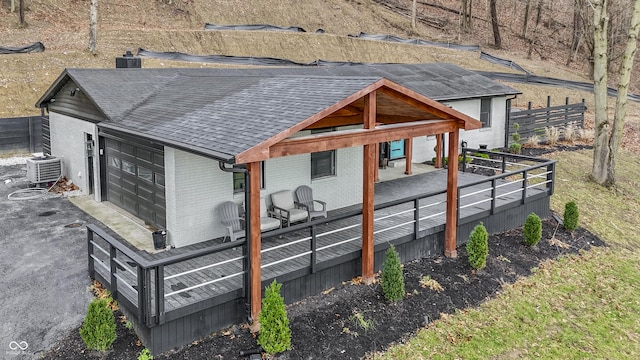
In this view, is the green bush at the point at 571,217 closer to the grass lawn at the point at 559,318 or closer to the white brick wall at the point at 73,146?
the grass lawn at the point at 559,318

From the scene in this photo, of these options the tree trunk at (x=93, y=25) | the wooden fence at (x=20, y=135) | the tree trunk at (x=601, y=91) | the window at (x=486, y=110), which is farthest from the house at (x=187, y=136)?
the tree trunk at (x=93, y=25)

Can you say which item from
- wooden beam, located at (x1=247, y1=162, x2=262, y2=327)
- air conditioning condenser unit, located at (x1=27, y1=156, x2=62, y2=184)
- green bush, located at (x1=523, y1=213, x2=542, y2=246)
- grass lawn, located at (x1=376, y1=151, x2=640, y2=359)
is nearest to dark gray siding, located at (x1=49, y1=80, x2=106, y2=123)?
air conditioning condenser unit, located at (x1=27, y1=156, x2=62, y2=184)

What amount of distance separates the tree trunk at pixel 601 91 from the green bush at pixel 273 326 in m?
14.6

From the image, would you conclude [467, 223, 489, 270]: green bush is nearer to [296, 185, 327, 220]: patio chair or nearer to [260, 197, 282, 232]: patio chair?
[296, 185, 327, 220]: patio chair

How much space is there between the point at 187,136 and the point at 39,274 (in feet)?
12.5

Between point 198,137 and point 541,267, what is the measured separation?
26.0ft

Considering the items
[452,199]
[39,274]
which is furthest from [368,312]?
[39,274]

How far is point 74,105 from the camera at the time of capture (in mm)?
14555

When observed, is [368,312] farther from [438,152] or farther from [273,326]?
[438,152]

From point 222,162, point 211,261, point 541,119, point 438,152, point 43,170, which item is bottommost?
point 211,261

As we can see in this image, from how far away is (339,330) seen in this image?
321 inches

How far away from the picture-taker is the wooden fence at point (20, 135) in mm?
19859

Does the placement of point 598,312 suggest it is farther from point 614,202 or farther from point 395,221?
point 614,202

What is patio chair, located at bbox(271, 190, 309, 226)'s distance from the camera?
36.4 ft
